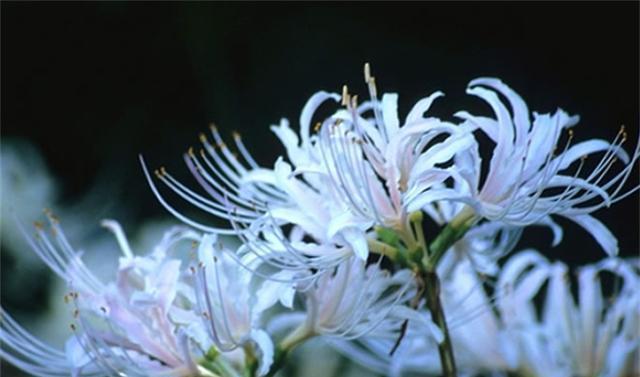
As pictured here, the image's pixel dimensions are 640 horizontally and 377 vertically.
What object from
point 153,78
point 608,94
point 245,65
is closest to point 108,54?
point 153,78

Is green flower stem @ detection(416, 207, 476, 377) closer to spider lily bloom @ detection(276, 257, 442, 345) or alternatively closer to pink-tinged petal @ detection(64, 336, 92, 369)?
spider lily bloom @ detection(276, 257, 442, 345)

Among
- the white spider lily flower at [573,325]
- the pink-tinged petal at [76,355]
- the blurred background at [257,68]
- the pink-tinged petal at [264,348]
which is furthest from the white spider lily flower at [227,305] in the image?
the blurred background at [257,68]

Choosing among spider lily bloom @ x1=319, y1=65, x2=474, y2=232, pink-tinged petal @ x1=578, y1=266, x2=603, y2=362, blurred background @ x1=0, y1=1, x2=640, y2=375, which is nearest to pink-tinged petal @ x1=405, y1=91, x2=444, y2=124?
spider lily bloom @ x1=319, y1=65, x2=474, y2=232

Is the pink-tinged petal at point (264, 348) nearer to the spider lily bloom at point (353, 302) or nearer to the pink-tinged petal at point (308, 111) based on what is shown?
the spider lily bloom at point (353, 302)

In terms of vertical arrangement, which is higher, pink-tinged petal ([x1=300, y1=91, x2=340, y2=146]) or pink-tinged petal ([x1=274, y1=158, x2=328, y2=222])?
pink-tinged petal ([x1=300, y1=91, x2=340, y2=146])

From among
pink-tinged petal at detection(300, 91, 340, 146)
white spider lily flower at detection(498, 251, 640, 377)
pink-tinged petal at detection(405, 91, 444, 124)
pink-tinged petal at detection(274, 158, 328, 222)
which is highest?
pink-tinged petal at detection(300, 91, 340, 146)

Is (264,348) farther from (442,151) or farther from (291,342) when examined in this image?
(442,151)
